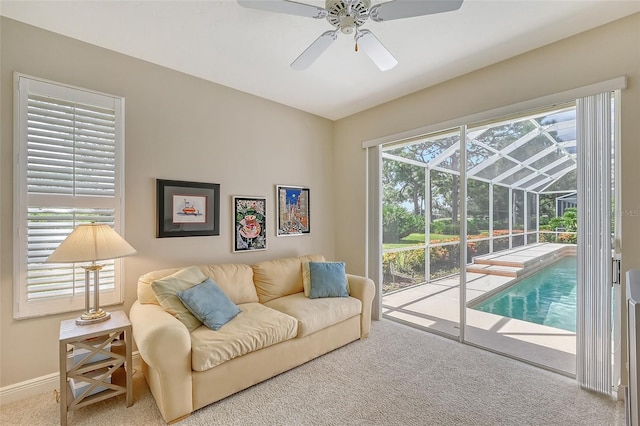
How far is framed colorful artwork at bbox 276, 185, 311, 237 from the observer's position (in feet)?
12.0

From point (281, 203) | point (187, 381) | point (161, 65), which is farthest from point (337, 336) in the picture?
point (161, 65)

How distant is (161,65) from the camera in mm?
2758

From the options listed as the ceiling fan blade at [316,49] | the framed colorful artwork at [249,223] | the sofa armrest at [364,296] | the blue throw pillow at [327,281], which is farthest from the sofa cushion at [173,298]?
the ceiling fan blade at [316,49]

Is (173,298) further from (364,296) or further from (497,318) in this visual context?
(497,318)

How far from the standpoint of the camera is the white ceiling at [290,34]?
201cm

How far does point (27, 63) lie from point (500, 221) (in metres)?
4.30

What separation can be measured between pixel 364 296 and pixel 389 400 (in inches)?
44.6

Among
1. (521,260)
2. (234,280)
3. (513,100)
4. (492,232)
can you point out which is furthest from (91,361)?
(513,100)

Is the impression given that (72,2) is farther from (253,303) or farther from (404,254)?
(404,254)

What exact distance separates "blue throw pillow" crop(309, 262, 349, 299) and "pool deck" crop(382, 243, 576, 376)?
41.8 inches

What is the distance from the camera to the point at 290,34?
2258mm

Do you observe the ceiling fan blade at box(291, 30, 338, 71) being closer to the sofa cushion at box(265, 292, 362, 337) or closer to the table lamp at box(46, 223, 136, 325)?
the table lamp at box(46, 223, 136, 325)

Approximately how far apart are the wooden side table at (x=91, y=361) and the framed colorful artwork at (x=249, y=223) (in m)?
1.39

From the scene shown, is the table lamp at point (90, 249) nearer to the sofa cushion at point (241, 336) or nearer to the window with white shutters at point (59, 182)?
the window with white shutters at point (59, 182)
